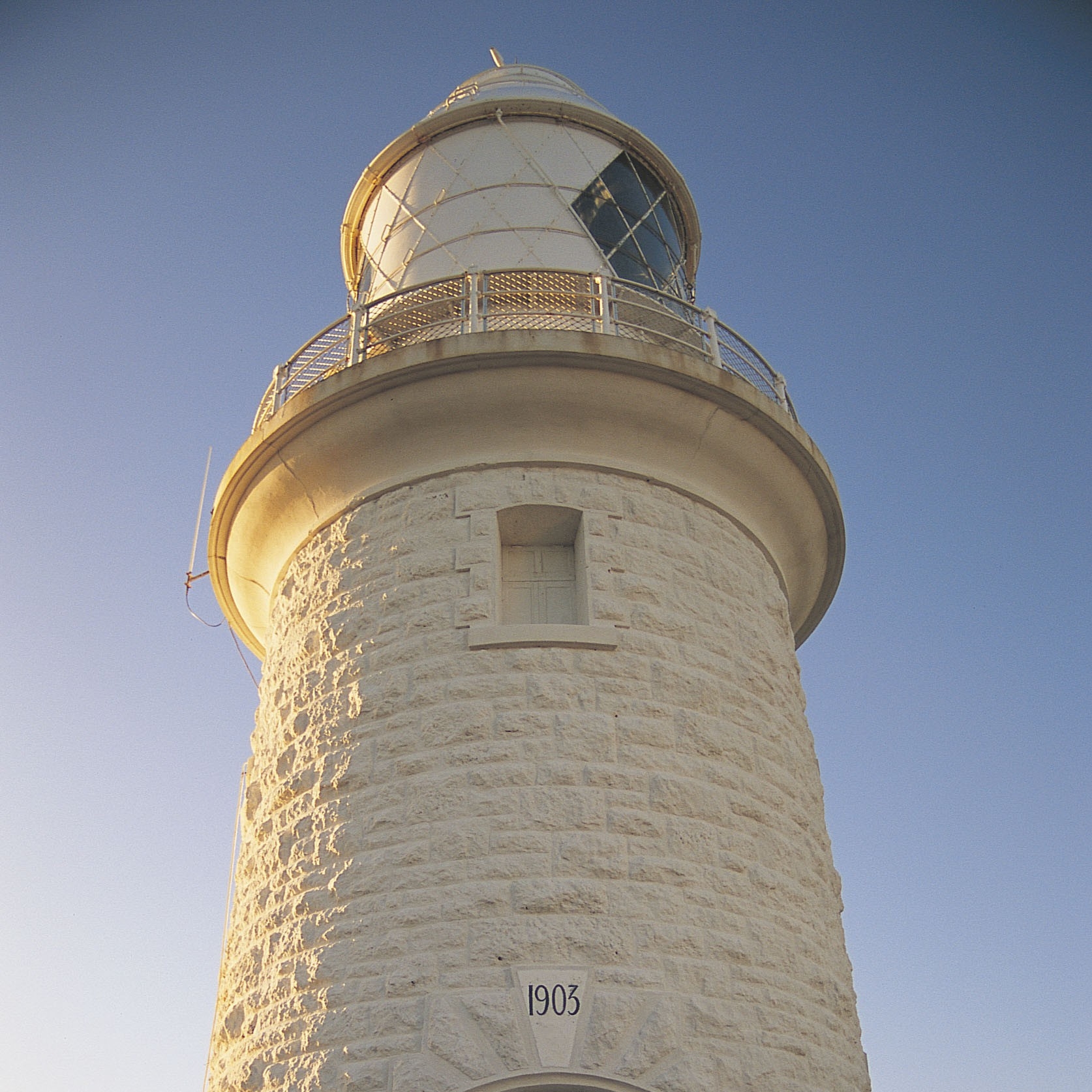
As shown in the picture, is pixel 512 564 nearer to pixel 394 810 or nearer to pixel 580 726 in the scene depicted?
pixel 580 726

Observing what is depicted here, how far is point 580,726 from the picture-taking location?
23.5 feet

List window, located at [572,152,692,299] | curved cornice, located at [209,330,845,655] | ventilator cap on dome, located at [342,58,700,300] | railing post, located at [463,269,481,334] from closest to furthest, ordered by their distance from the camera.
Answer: curved cornice, located at [209,330,845,655] < railing post, located at [463,269,481,334] < ventilator cap on dome, located at [342,58,700,300] < window, located at [572,152,692,299]

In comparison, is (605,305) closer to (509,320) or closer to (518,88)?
(509,320)

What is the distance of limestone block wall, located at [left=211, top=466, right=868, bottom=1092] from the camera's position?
6.36 m

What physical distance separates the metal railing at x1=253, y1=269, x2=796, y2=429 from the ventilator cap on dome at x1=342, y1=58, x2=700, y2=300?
0.47m

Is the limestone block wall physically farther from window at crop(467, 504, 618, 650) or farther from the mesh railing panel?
the mesh railing panel

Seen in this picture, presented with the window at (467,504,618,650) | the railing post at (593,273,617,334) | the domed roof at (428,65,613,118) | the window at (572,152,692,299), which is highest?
the domed roof at (428,65,613,118)

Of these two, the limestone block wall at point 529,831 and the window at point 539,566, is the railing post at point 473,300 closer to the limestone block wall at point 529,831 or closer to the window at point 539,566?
the limestone block wall at point 529,831

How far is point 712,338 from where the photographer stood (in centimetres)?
886

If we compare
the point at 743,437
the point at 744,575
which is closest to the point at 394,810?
the point at 744,575

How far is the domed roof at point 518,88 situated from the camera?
11.3 metres

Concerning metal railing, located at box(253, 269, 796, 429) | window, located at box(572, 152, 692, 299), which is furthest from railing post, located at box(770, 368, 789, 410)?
window, located at box(572, 152, 692, 299)

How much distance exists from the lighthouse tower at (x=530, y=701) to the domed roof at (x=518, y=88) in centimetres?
164

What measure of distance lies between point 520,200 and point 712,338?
103 inches
